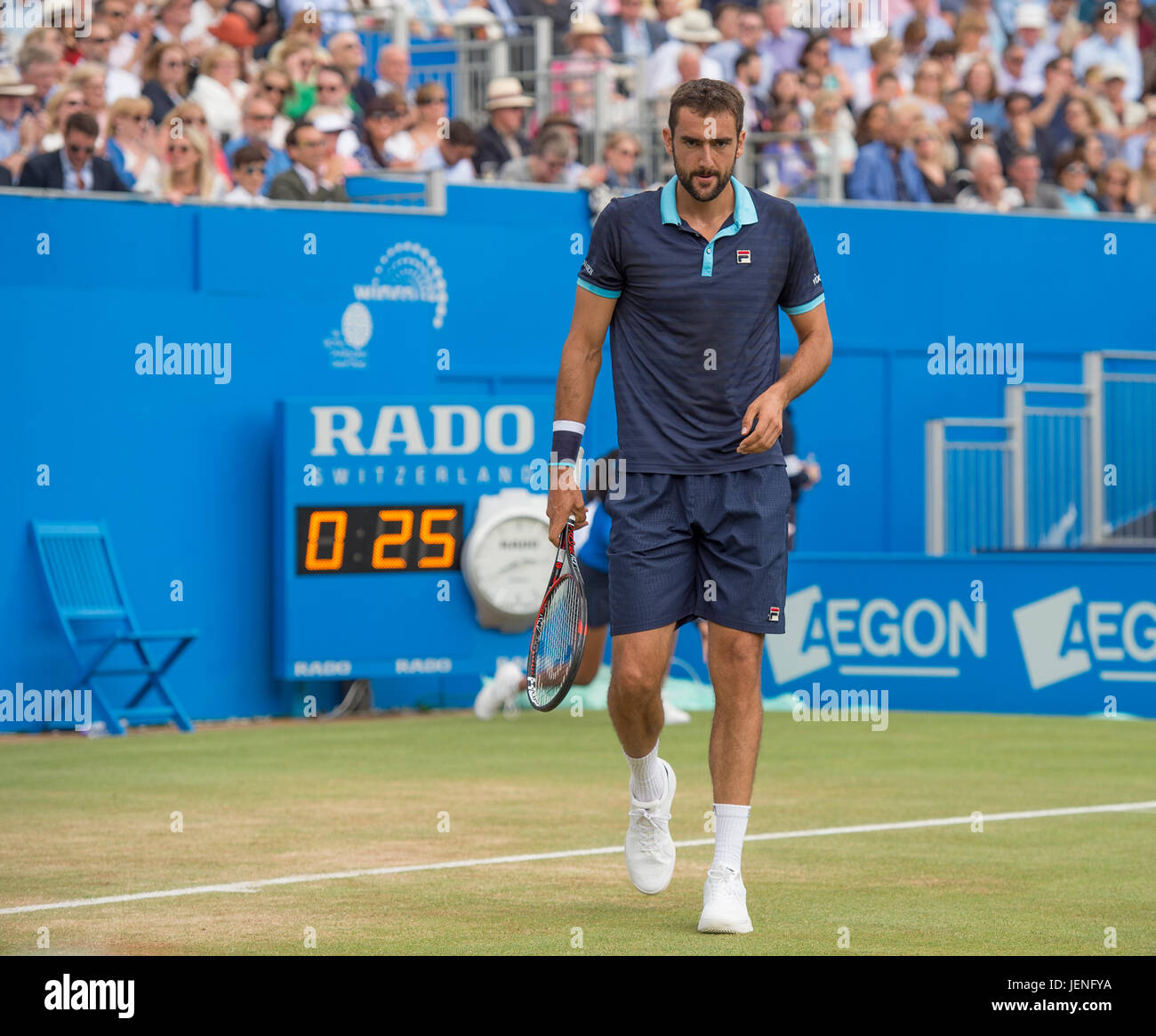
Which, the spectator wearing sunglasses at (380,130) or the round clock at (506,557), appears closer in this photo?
the round clock at (506,557)

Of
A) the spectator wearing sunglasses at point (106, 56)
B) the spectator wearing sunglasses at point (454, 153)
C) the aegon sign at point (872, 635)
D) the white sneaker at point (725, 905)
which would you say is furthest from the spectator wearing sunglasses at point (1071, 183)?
the white sneaker at point (725, 905)

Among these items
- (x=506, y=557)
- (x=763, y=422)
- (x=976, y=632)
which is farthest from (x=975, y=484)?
(x=763, y=422)

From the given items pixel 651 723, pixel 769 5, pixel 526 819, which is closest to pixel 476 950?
pixel 651 723

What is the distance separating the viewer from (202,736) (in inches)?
528

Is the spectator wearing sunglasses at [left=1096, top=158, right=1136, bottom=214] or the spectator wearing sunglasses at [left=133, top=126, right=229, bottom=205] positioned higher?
the spectator wearing sunglasses at [left=1096, top=158, right=1136, bottom=214]

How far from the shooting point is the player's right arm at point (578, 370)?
21.1 feet

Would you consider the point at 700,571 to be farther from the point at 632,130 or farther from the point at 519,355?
the point at 632,130

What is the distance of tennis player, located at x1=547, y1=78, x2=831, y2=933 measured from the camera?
20.7ft

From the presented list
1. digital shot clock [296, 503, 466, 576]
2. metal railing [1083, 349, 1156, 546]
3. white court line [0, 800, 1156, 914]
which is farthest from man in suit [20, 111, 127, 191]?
white court line [0, 800, 1156, 914]

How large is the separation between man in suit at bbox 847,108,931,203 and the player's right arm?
1275cm

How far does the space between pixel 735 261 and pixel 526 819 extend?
3431mm

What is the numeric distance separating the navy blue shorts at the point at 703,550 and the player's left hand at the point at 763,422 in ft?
0.38

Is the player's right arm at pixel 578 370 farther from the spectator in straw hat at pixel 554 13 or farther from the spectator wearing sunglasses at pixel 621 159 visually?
the spectator in straw hat at pixel 554 13

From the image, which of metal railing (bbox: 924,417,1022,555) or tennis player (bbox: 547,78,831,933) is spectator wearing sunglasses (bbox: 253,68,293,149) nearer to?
metal railing (bbox: 924,417,1022,555)
